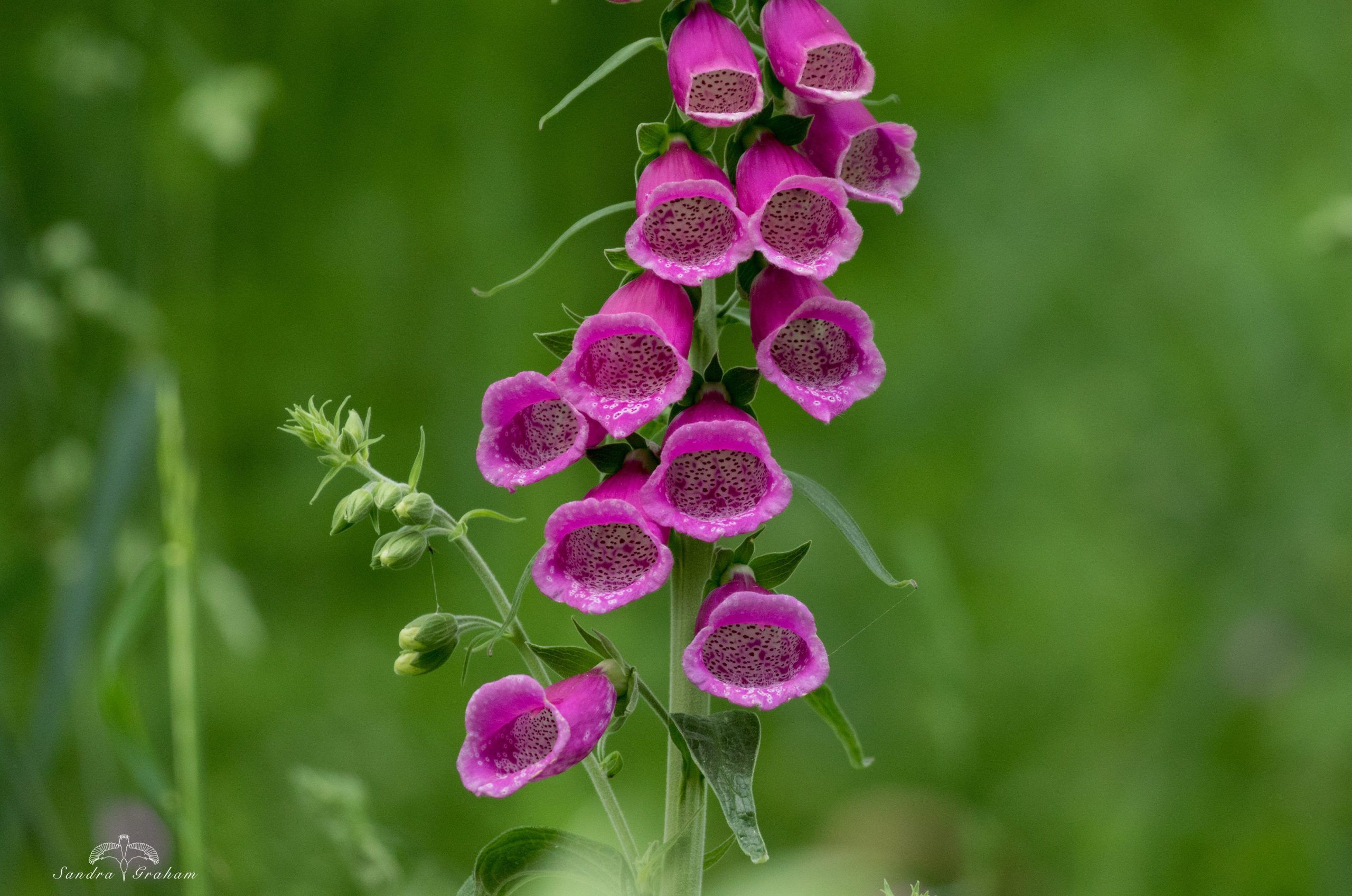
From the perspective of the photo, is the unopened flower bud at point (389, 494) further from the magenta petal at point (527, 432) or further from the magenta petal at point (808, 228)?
the magenta petal at point (808, 228)

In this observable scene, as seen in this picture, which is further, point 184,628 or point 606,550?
point 184,628

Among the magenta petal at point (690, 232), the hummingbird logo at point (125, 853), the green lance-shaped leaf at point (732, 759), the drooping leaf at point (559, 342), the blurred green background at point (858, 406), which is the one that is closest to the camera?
the green lance-shaped leaf at point (732, 759)

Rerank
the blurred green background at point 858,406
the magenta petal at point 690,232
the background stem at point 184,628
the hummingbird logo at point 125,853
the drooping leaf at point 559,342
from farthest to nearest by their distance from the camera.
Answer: the blurred green background at point 858,406, the hummingbird logo at point 125,853, the background stem at point 184,628, the drooping leaf at point 559,342, the magenta petal at point 690,232

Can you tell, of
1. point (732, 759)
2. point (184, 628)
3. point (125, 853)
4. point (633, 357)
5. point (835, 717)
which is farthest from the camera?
point (125, 853)

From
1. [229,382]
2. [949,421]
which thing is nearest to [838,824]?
[949,421]

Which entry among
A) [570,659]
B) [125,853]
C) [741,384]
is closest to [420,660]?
[570,659]

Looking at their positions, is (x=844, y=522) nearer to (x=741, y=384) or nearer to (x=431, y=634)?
(x=741, y=384)

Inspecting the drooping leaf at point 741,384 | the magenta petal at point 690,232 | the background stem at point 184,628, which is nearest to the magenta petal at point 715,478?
the drooping leaf at point 741,384
